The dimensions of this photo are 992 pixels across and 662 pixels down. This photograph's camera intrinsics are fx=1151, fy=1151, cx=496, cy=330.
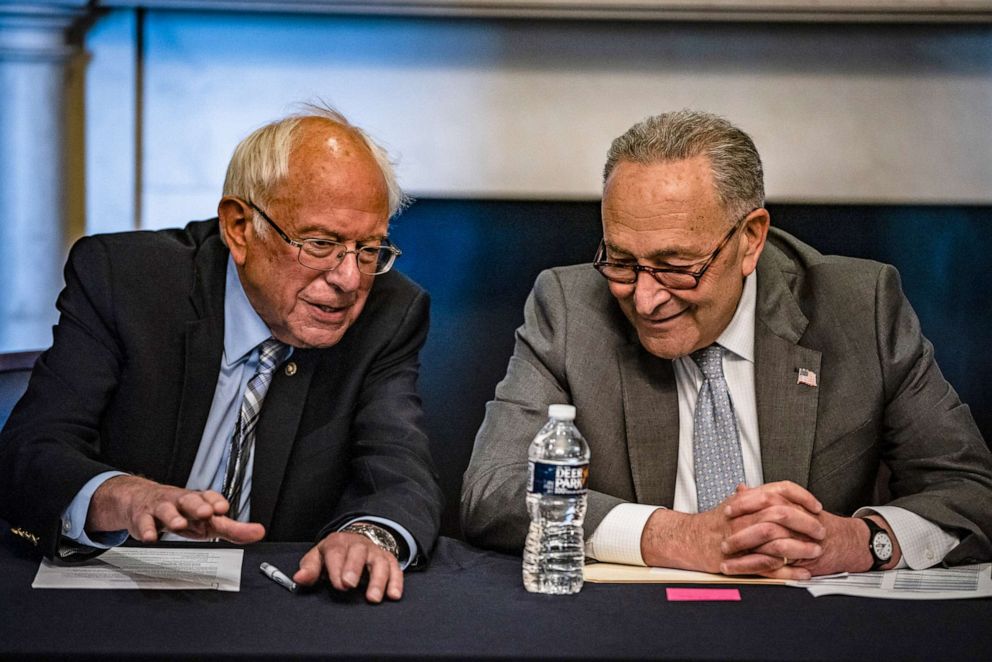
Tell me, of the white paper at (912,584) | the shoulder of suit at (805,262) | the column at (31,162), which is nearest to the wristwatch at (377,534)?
the white paper at (912,584)

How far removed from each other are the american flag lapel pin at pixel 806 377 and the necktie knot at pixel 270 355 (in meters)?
1.09

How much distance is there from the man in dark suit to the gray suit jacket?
0.29 metres

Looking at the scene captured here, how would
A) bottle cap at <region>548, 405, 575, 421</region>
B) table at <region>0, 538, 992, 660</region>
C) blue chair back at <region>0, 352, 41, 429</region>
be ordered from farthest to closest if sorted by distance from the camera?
blue chair back at <region>0, 352, 41, 429</region>
bottle cap at <region>548, 405, 575, 421</region>
table at <region>0, 538, 992, 660</region>

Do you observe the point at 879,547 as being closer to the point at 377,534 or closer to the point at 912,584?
the point at 912,584

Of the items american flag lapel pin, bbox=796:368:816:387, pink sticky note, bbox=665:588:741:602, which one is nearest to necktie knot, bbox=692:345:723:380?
american flag lapel pin, bbox=796:368:816:387

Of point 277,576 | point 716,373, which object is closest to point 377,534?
point 277,576

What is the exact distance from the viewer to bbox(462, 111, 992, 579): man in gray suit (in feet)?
7.27

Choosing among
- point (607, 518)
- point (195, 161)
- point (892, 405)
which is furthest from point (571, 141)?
point (607, 518)

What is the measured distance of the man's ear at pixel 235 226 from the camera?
8.04ft

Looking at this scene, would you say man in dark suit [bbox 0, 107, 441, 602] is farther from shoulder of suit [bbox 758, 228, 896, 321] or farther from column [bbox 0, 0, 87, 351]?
column [bbox 0, 0, 87, 351]

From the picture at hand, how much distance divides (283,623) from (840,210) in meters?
2.91

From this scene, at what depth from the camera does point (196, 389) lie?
7.94 ft

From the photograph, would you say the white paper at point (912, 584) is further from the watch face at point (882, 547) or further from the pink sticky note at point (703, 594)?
the pink sticky note at point (703, 594)

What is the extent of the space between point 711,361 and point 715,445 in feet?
0.59
